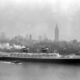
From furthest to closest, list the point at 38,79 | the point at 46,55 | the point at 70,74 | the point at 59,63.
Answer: the point at 46,55 → the point at 59,63 → the point at 70,74 → the point at 38,79

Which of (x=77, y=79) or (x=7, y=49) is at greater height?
(x=7, y=49)

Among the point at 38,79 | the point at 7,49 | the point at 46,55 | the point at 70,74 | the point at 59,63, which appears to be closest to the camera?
the point at 38,79

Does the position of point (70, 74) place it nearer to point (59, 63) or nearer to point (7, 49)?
point (59, 63)

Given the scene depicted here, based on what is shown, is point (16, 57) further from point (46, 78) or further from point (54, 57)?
point (46, 78)

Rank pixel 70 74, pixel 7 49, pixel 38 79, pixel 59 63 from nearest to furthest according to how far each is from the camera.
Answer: pixel 38 79
pixel 70 74
pixel 59 63
pixel 7 49

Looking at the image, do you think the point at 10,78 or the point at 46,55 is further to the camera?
the point at 46,55

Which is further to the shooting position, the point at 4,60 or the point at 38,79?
the point at 4,60

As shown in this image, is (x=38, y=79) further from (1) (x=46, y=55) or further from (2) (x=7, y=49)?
(2) (x=7, y=49)

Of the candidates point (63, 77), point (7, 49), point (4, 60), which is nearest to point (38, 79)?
point (63, 77)

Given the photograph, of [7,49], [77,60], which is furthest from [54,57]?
[7,49]
